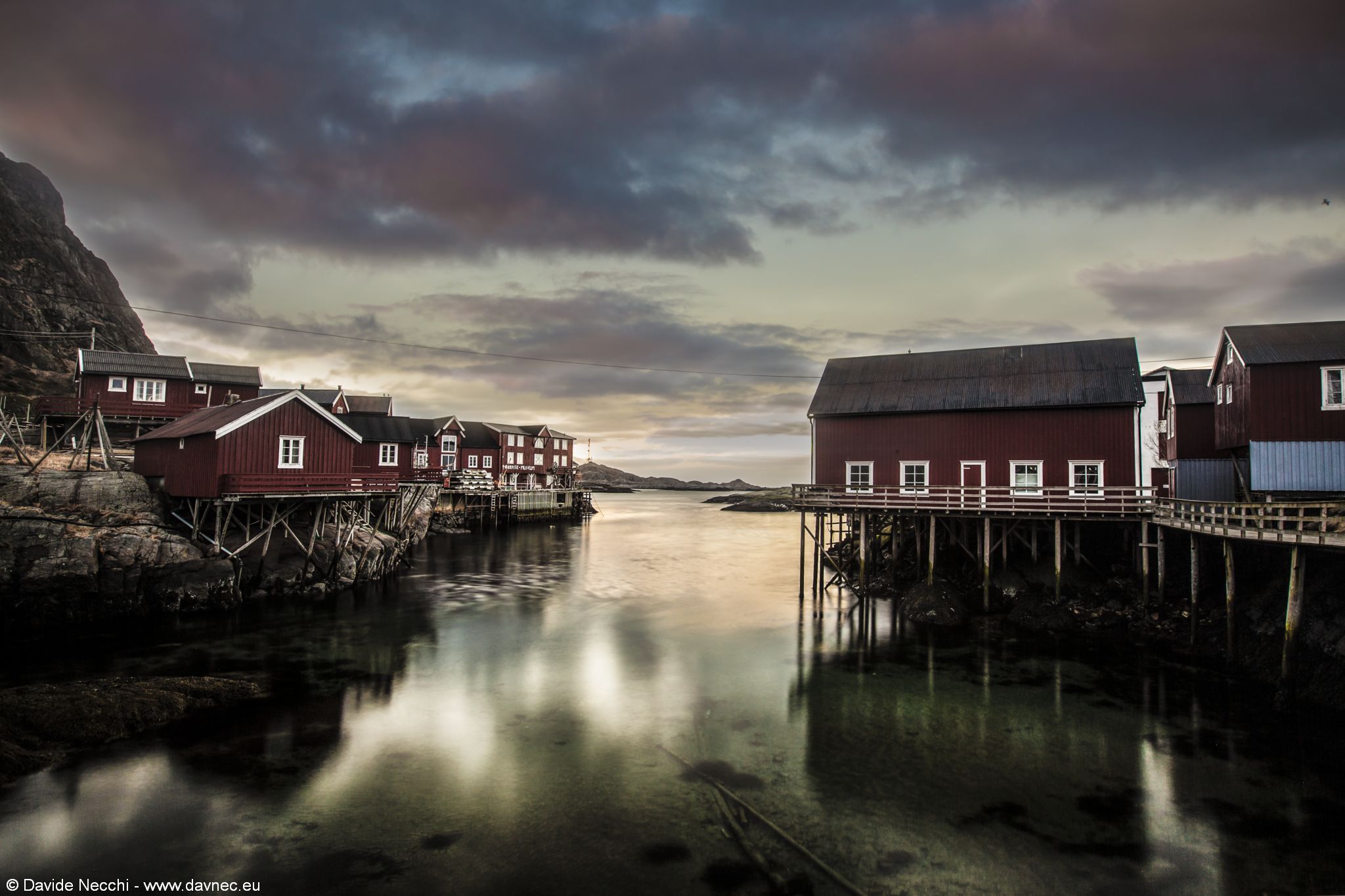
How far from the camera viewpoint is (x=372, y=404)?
211ft

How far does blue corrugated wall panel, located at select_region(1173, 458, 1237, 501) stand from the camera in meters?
23.7

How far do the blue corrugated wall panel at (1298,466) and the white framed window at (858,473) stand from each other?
482 inches

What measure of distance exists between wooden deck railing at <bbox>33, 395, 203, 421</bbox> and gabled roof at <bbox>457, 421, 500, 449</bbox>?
1123 inches

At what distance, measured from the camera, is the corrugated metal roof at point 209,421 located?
2633 cm

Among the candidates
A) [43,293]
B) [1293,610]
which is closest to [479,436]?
[43,293]

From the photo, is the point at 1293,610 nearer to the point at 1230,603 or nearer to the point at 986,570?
the point at 1230,603

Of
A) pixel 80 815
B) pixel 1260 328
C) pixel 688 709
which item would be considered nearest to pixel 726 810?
pixel 688 709

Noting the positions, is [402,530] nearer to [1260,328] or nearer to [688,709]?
[688,709]

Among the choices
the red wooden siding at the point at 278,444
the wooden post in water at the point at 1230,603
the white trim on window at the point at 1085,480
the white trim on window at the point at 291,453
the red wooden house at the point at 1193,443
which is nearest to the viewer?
the wooden post in water at the point at 1230,603

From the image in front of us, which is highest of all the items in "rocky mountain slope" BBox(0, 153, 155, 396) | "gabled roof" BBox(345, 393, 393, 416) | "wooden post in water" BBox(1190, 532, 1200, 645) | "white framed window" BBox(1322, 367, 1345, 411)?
"rocky mountain slope" BBox(0, 153, 155, 396)

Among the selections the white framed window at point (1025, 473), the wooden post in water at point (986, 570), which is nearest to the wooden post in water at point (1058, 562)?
the wooden post in water at point (986, 570)

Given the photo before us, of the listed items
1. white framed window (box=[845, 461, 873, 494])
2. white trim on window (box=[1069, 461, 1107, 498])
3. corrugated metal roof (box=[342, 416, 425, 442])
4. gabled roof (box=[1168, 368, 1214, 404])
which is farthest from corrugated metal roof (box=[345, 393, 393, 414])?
gabled roof (box=[1168, 368, 1214, 404])

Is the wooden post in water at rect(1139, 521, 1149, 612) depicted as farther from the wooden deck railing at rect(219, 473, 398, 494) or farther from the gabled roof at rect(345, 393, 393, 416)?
the gabled roof at rect(345, 393, 393, 416)

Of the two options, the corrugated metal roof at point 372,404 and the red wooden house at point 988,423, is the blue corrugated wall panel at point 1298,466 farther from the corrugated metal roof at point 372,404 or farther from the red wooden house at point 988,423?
the corrugated metal roof at point 372,404
